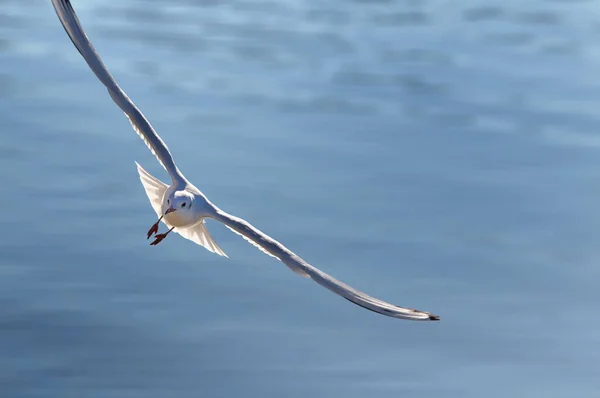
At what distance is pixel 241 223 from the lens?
13367 millimetres

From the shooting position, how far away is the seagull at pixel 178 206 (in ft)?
41.6

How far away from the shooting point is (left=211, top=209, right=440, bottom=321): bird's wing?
12.0 metres

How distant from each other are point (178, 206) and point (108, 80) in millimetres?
1221

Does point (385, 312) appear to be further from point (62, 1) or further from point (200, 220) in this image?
point (62, 1)

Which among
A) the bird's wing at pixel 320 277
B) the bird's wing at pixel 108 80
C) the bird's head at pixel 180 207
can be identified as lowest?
the bird's wing at pixel 320 277

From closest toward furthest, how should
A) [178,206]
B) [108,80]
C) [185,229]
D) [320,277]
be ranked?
1. [320,277]
2. [108,80]
3. [178,206]
4. [185,229]

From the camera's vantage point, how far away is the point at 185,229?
46.7 ft

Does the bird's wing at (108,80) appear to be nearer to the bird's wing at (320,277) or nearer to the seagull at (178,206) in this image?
the seagull at (178,206)

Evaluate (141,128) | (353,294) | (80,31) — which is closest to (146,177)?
(141,128)

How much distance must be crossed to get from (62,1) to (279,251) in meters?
2.68

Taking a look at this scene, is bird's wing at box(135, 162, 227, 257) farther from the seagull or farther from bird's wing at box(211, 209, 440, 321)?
bird's wing at box(211, 209, 440, 321)

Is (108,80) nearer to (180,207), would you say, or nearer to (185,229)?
(180,207)

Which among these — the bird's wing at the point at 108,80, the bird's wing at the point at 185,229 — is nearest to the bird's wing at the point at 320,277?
the bird's wing at the point at 185,229

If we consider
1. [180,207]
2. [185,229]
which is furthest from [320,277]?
[185,229]
